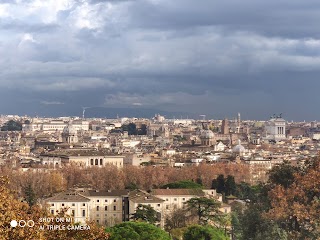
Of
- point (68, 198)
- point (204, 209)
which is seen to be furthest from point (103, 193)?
point (204, 209)

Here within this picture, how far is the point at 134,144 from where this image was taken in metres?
123

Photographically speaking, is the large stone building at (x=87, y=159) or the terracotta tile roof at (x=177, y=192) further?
the large stone building at (x=87, y=159)

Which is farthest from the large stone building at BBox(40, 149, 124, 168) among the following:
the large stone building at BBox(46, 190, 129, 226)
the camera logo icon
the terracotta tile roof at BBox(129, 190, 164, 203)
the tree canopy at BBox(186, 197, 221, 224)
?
the camera logo icon

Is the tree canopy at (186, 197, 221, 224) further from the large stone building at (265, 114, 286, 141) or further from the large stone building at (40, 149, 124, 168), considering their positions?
the large stone building at (265, 114, 286, 141)

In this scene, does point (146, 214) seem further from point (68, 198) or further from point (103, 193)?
point (103, 193)

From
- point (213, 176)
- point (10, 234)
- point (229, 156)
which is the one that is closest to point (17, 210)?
point (10, 234)

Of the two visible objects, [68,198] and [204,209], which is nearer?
[204,209]

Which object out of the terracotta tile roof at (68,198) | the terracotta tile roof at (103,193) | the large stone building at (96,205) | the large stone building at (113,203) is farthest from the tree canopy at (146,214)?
the terracotta tile roof at (103,193)

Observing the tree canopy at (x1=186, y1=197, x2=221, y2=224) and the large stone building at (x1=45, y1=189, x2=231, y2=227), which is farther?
the large stone building at (x1=45, y1=189, x2=231, y2=227)

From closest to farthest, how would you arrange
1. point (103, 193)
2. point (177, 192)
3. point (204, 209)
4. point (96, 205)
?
point (204, 209) → point (96, 205) → point (103, 193) → point (177, 192)

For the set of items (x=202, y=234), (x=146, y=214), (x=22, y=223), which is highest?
(x=22, y=223)

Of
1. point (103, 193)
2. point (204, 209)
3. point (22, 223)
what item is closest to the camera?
point (22, 223)

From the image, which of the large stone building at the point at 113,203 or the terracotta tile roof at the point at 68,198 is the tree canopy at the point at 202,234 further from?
the terracotta tile roof at the point at 68,198

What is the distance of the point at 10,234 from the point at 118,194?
97.2 feet
